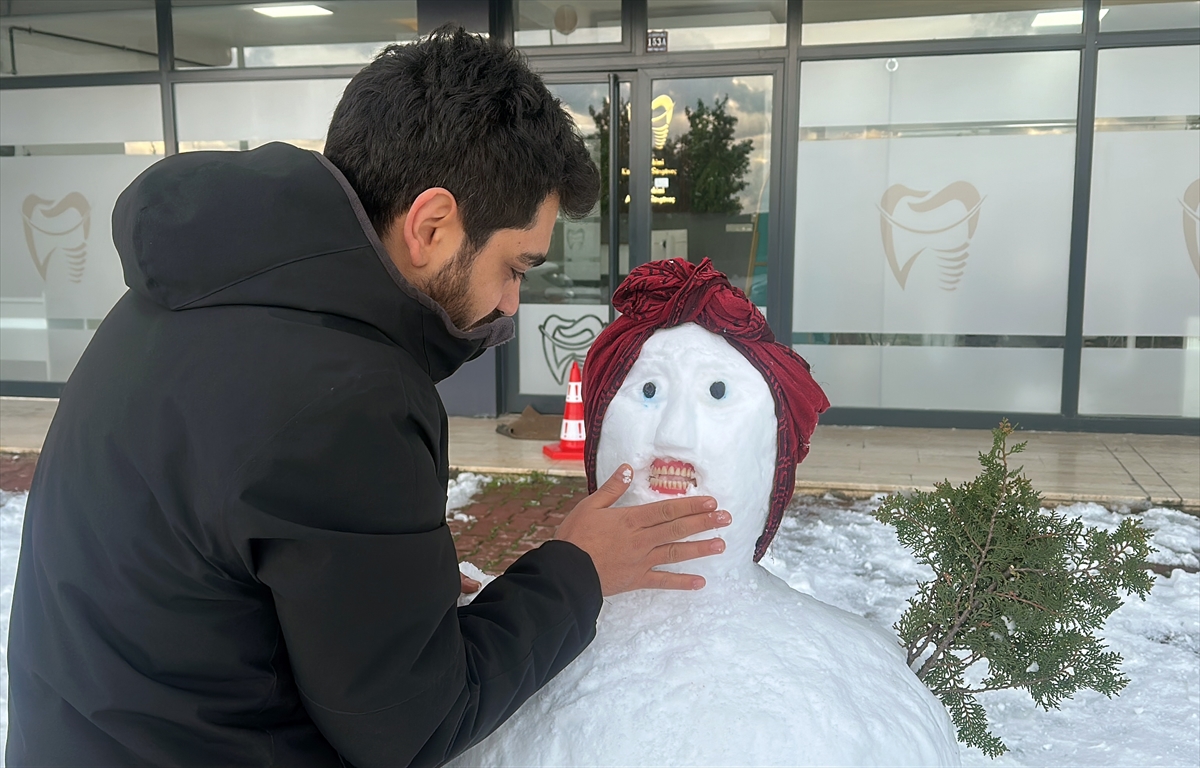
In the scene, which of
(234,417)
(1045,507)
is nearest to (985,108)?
(1045,507)

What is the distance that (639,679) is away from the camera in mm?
1519

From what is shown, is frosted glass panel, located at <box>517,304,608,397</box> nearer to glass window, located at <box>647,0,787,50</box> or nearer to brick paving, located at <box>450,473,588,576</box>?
brick paving, located at <box>450,473,588,576</box>

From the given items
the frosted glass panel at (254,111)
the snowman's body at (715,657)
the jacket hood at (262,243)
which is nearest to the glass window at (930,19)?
the frosted glass panel at (254,111)

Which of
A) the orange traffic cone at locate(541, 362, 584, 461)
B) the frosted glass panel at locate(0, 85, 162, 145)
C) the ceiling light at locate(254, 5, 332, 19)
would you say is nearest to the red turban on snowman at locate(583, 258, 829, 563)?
the orange traffic cone at locate(541, 362, 584, 461)

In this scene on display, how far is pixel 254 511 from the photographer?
1021mm

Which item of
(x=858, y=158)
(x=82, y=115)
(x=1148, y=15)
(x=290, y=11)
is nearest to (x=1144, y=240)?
(x=1148, y=15)

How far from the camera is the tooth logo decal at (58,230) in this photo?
25.7 ft

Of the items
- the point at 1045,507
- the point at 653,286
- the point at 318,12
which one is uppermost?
the point at 318,12

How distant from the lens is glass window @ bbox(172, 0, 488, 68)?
280 inches

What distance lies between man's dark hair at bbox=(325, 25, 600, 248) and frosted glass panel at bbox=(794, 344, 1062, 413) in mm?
5573

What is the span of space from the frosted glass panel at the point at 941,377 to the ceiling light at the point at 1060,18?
2.17 metres

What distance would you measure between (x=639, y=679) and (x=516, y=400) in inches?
233

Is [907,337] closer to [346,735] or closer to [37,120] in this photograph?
[346,735]

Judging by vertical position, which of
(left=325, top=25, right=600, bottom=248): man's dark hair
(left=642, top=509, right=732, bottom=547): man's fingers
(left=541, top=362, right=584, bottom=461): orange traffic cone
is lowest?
(left=541, top=362, right=584, bottom=461): orange traffic cone
